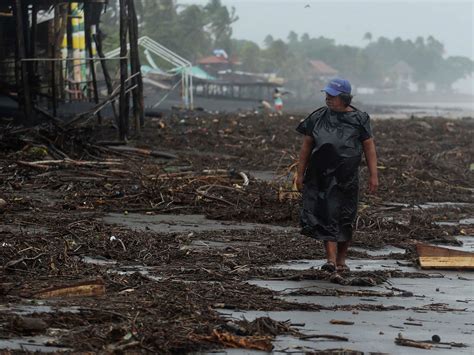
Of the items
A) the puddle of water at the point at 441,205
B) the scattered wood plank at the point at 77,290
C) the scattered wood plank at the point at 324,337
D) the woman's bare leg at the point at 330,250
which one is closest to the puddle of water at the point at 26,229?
the scattered wood plank at the point at 77,290

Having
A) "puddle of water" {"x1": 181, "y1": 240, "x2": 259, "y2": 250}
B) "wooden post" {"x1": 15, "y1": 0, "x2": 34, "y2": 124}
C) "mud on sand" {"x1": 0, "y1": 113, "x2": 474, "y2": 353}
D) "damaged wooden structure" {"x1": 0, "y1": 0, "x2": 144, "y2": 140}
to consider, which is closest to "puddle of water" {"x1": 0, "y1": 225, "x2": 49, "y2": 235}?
"mud on sand" {"x1": 0, "y1": 113, "x2": 474, "y2": 353}

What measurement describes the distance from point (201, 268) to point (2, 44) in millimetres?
18165

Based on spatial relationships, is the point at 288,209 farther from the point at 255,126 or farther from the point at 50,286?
the point at 255,126

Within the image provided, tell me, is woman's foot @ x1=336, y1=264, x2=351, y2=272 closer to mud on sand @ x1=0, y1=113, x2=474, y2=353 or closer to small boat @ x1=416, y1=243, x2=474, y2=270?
mud on sand @ x1=0, y1=113, x2=474, y2=353

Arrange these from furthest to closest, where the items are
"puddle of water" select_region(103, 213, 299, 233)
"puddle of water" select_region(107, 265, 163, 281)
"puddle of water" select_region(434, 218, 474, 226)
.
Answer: "puddle of water" select_region(434, 218, 474, 226) → "puddle of water" select_region(103, 213, 299, 233) → "puddle of water" select_region(107, 265, 163, 281)

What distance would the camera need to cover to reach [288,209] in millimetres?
12203

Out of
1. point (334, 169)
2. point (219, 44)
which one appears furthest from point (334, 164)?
point (219, 44)

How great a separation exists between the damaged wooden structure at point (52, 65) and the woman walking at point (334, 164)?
10086 mm

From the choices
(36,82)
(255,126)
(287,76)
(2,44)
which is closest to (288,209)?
(36,82)

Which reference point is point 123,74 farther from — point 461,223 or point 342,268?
point 342,268

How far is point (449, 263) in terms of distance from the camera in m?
9.19

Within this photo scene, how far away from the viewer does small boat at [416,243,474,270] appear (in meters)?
9.17

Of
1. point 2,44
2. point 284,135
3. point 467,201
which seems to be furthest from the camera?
point 284,135

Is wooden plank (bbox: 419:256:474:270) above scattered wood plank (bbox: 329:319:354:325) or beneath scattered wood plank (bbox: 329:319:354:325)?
beneath
